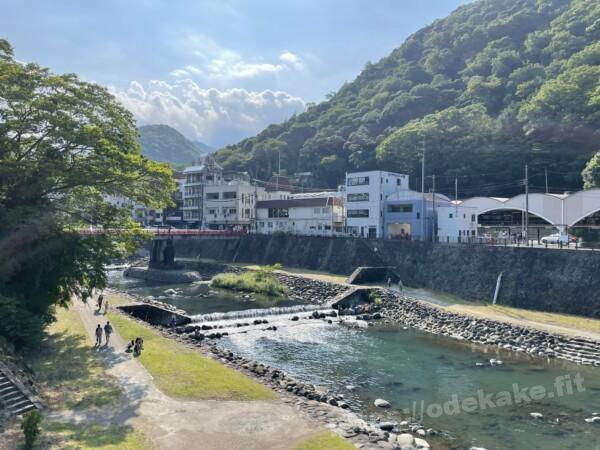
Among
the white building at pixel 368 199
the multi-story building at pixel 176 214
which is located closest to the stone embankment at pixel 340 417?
the white building at pixel 368 199

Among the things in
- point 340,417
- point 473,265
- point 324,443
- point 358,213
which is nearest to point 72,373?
point 340,417

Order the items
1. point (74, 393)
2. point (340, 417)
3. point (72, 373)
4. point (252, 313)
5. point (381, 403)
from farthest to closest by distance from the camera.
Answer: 1. point (252, 313)
2. point (381, 403)
3. point (72, 373)
4. point (74, 393)
5. point (340, 417)

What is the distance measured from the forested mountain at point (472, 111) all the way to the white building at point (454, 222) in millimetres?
13335

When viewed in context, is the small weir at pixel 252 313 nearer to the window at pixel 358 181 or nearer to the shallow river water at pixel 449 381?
the shallow river water at pixel 449 381

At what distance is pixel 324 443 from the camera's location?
12.4m

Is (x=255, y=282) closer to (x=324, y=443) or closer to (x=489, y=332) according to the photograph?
(x=489, y=332)

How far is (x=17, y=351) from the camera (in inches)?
740

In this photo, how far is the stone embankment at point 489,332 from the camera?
2495cm

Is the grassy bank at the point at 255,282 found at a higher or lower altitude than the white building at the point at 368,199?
lower

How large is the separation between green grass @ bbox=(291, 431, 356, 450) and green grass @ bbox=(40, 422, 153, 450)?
4.20 metres

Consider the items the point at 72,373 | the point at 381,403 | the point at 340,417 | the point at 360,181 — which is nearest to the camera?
the point at 340,417

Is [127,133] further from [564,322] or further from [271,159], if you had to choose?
[271,159]

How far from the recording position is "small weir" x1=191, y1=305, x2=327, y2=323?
3297 cm

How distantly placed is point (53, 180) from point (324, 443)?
17.3 m
